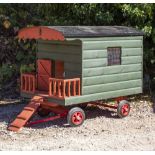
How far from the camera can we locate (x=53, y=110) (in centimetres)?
1227

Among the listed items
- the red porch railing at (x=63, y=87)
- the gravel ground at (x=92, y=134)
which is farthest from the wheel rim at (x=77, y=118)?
the red porch railing at (x=63, y=87)

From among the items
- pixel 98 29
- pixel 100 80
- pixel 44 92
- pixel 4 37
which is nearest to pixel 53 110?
pixel 44 92

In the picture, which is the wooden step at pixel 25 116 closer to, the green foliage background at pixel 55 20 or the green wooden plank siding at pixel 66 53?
the green wooden plank siding at pixel 66 53

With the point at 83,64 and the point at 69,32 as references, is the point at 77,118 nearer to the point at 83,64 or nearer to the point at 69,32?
the point at 83,64

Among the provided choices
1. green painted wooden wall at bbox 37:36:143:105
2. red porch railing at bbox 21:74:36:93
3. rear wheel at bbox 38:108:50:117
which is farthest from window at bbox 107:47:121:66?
rear wheel at bbox 38:108:50:117

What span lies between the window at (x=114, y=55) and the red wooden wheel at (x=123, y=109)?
114cm

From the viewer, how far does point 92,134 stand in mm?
10828

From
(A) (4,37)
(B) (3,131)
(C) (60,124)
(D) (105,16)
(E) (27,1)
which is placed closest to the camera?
(B) (3,131)

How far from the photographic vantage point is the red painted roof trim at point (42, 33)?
1104cm

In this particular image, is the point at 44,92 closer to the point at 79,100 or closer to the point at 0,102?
the point at 79,100

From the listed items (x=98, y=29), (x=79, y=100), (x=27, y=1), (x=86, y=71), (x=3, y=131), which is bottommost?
(x=3, y=131)

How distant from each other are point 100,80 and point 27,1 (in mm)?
6490

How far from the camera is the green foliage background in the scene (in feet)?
47.5

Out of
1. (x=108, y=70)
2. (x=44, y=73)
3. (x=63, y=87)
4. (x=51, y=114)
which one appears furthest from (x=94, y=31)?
(x=51, y=114)
